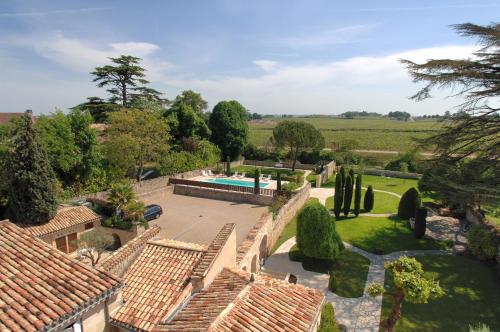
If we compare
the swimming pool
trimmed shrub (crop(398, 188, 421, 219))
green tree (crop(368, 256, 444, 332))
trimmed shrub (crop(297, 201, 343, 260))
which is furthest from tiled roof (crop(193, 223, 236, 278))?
the swimming pool

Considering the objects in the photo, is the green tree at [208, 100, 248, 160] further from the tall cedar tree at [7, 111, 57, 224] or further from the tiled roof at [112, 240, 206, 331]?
the tiled roof at [112, 240, 206, 331]

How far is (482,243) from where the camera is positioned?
1700 cm

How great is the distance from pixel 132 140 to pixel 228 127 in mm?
19362

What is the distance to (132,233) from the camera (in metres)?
19.3

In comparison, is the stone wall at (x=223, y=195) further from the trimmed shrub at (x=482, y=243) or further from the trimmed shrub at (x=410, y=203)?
the trimmed shrub at (x=482, y=243)

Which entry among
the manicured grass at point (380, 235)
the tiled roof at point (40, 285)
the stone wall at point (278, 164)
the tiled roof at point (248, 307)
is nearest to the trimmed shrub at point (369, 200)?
the manicured grass at point (380, 235)

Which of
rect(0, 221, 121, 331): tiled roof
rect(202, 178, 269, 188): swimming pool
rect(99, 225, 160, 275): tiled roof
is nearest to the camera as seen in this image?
rect(0, 221, 121, 331): tiled roof

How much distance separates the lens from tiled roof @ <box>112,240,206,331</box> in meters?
7.60

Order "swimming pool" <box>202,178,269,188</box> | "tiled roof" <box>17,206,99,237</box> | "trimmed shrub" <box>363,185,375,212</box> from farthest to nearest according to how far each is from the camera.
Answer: "swimming pool" <box>202,178,269,188</box> → "trimmed shrub" <box>363,185,375,212</box> → "tiled roof" <box>17,206,99,237</box>

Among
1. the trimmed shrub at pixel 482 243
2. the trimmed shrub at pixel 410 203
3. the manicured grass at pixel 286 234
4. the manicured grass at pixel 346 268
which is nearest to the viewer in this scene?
the manicured grass at pixel 346 268

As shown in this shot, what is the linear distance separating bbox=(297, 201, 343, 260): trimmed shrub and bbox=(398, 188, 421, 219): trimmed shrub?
398 inches

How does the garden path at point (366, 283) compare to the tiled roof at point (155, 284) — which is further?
the garden path at point (366, 283)

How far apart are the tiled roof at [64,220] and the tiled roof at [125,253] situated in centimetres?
935

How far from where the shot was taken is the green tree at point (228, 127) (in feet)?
152
